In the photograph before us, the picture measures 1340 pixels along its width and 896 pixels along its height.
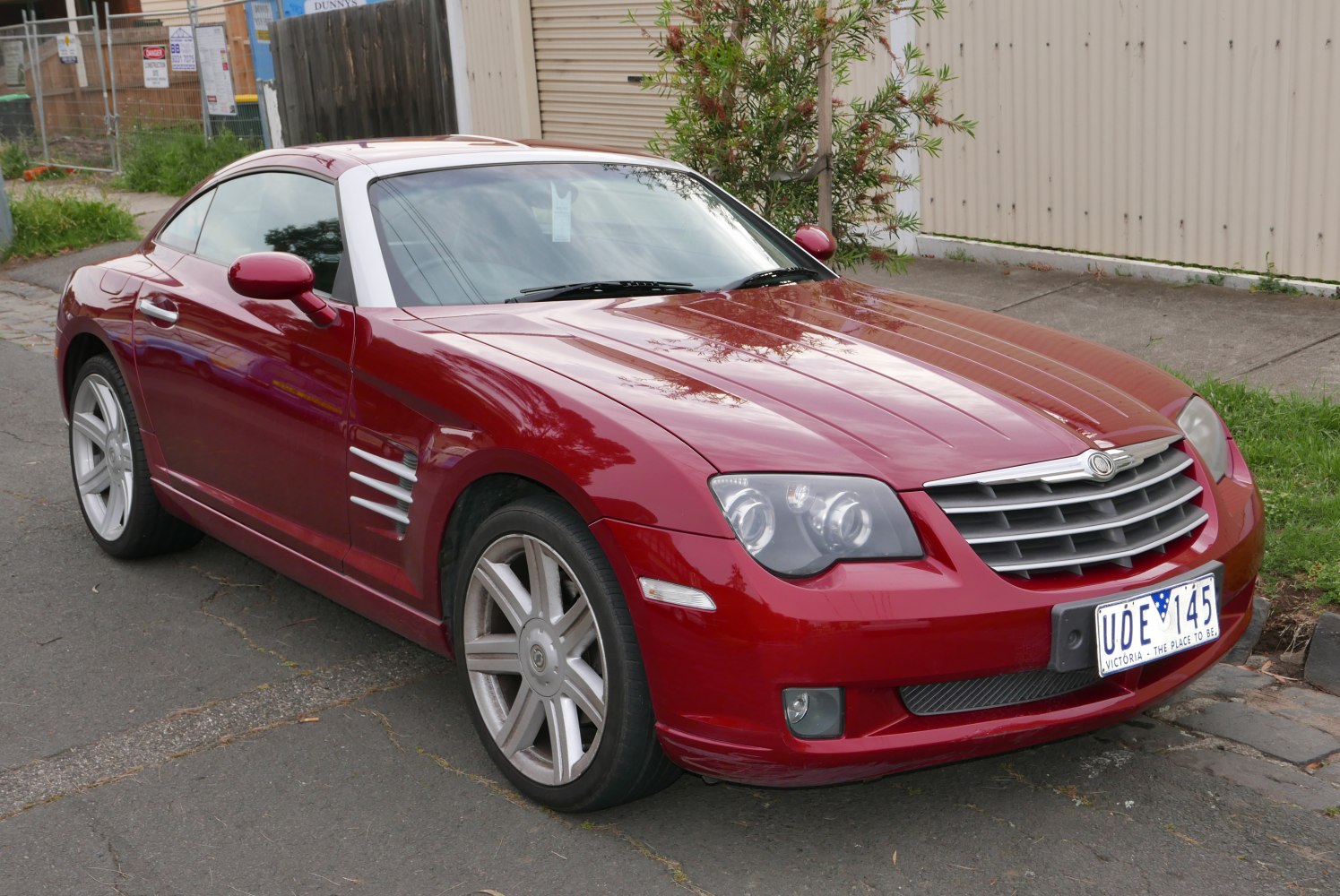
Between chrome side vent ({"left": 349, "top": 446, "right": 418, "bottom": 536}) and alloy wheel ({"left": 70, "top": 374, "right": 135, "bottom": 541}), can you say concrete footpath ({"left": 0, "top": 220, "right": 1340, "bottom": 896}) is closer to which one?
alloy wheel ({"left": 70, "top": 374, "right": 135, "bottom": 541})

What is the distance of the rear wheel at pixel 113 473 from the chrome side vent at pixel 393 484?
158cm

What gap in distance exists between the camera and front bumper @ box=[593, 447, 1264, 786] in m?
2.91

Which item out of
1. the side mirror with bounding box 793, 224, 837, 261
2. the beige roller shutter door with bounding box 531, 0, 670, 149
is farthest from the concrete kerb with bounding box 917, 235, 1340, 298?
the side mirror with bounding box 793, 224, 837, 261

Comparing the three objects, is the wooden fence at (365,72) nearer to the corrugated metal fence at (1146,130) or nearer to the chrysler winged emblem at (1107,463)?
the corrugated metal fence at (1146,130)

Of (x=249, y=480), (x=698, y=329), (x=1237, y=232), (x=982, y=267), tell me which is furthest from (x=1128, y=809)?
(x=982, y=267)

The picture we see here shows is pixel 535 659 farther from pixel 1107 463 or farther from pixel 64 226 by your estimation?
pixel 64 226

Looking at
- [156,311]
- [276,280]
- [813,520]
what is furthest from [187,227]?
[813,520]

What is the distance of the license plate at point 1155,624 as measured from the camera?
307cm

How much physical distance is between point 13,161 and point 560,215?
16.8m

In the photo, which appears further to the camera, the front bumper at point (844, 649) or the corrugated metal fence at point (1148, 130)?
the corrugated metal fence at point (1148, 130)

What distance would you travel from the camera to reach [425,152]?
15.0 feet

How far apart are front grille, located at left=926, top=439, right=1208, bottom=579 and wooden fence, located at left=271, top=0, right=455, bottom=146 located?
12.2 m

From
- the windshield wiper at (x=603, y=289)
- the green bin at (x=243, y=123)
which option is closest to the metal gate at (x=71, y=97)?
the green bin at (x=243, y=123)

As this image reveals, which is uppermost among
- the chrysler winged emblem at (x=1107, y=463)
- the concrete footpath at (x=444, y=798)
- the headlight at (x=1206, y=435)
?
the chrysler winged emblem at (x=1107, y=463)
